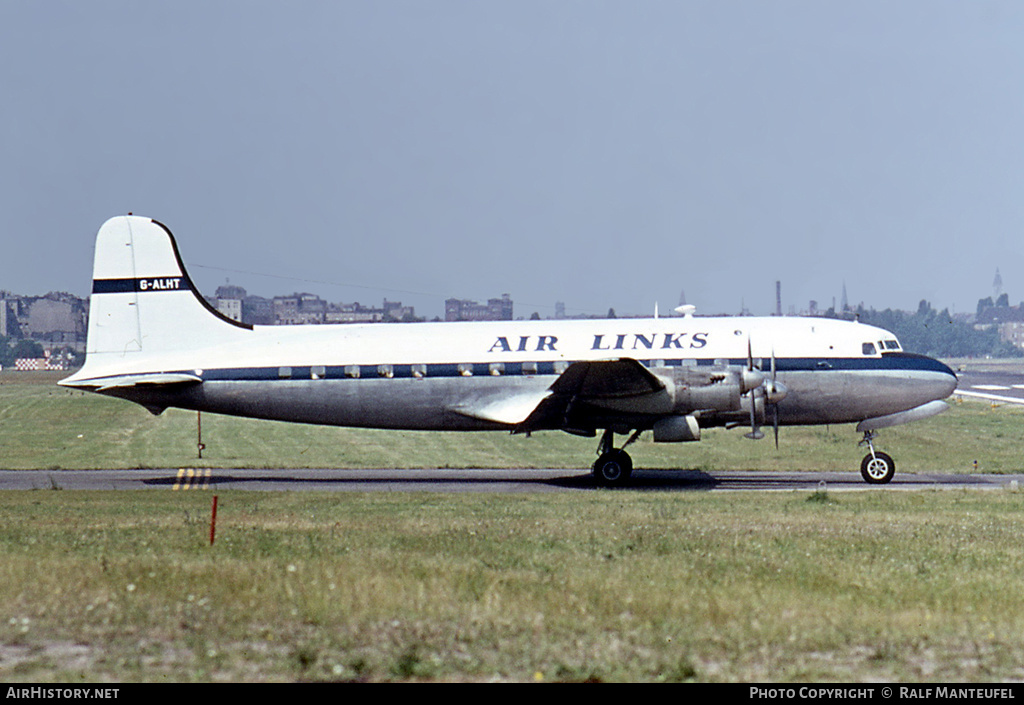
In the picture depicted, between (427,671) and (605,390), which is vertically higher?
(605,390)

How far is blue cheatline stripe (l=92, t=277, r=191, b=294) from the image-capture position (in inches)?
1289

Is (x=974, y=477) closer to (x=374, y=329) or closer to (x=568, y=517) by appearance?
(x=568, y=517)

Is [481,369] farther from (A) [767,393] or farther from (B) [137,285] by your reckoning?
(B) [137,285]

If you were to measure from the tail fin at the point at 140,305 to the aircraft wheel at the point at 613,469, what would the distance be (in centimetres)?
1239

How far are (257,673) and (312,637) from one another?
4.09ft

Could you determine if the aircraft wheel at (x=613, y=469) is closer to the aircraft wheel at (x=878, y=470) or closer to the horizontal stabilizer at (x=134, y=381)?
the aircraft wheel at (x=878, y=470)

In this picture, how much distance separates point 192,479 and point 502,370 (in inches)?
425

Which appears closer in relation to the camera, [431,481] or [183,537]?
[183,537]

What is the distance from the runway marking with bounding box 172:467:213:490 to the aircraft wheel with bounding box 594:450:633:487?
11749 millimetres

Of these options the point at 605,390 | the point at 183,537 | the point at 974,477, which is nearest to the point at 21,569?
the point at 183,537

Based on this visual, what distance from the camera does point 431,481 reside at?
1275 inches

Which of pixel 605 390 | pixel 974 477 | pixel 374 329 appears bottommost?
pixel 974 477

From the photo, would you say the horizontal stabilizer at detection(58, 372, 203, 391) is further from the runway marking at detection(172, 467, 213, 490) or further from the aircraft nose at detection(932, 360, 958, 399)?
the aircraft nose at detection(932, 360, 958, 399)

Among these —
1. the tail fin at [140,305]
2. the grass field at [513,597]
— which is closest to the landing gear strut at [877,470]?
the grass field at [513,597]
